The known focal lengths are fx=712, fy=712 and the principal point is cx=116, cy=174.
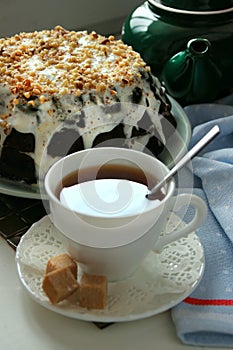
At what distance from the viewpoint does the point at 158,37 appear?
3.82 ft

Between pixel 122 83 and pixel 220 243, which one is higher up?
pixel 122 83

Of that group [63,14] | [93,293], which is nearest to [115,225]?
[93,293]

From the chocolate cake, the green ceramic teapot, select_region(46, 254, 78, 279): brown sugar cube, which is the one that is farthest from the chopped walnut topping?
select_region(46, 254, 78, 279): brown sugar cube

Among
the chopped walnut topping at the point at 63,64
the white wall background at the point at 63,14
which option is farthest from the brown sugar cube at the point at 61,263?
the white wall background at the point at 63,14

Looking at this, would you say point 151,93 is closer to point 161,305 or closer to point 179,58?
point 179,58

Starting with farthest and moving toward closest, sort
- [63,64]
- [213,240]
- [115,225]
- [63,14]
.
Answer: [63,14]
[63,64]
[213,240]
[115,225]

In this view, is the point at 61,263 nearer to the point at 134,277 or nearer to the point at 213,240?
the point at 134,277

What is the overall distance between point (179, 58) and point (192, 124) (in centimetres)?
11

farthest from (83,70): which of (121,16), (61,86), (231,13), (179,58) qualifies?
(121,16)

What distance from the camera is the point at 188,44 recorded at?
110 cm

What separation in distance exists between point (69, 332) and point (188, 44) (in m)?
0.53

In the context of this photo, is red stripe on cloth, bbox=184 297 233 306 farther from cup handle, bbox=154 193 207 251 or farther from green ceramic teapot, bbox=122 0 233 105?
green ceramic teapot, bbox=122 0 233 105

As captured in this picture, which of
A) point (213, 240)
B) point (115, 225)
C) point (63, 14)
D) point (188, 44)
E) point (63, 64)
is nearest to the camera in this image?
point (115, 225)

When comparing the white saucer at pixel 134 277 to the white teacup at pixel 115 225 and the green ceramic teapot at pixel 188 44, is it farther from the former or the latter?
the green ceramic teapot at pixel 188 44
